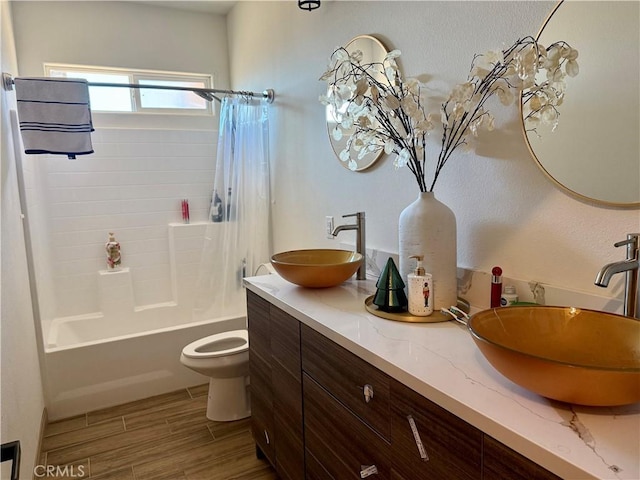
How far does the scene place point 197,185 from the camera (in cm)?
364

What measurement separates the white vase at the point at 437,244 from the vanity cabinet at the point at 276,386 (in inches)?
19.5

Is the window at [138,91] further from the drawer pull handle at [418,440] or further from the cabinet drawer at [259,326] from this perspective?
the drawer pull handle at [418,440]

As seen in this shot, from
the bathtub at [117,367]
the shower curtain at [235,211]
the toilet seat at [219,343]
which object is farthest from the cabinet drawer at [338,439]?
the shower curtain at [235,211]

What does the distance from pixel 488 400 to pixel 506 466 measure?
4.7 inches

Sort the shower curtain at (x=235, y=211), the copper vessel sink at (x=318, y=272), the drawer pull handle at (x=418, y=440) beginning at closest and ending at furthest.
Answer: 1. the drawer pull handle at (x=418, y=440)
2. the copper vessel sink at (x=318, y=272)
3. the shower curtain at (x=235, y=211)

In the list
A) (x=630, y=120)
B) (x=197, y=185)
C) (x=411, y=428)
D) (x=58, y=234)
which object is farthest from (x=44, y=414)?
(x=630, y=120)

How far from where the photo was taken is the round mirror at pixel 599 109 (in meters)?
1.04

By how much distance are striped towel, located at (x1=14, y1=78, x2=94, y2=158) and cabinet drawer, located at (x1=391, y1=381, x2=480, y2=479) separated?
92.9 inches

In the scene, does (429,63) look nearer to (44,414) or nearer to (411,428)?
(411,428)

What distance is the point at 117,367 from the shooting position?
266 centimetres

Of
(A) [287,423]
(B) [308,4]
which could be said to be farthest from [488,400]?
(B) [308,4]

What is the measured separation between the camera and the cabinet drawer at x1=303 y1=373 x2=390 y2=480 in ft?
3.73

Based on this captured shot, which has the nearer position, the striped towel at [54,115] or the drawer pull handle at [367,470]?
the drawer pull handle at [367,470]

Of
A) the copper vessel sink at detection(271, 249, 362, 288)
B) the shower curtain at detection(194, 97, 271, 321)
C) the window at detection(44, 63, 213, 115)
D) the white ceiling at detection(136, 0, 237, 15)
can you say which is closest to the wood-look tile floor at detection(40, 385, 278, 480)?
the shower curtain at detection(194, 97, 271, 321)
